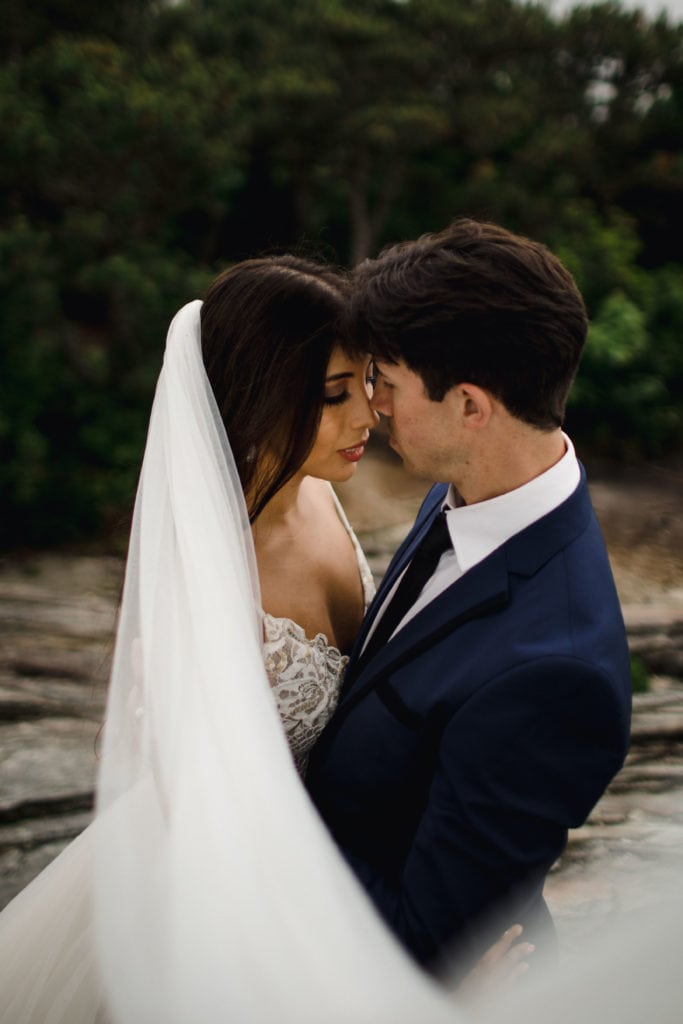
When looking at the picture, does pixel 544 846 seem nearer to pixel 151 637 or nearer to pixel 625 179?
pixel 151 637

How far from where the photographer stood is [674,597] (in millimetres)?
5770

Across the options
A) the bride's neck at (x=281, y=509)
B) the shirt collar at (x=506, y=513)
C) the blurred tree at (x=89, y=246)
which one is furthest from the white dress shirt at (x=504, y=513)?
the blurred tree at (x=89, y=246)

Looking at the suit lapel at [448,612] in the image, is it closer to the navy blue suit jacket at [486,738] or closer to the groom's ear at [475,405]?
the navy blue suit jacket at [486,738]

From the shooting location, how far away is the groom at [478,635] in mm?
1383

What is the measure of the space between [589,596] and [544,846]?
1.51ft

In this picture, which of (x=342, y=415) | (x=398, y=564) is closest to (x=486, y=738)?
(x=398, y=564)

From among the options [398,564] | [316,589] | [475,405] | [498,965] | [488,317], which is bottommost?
[498,965]

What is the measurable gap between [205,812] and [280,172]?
969 cm

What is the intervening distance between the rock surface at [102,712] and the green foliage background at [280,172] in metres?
1.25

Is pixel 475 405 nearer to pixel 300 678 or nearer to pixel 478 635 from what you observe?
pixel 478 635

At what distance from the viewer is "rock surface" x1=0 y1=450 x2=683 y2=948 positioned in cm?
276

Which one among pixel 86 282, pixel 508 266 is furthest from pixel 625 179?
pixel 508 266

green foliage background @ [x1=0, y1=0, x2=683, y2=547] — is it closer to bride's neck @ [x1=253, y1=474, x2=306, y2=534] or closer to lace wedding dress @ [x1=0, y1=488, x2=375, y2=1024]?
bride's neck @ [x1=253, y1=474, x2=306, y2=534]

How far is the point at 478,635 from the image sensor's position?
1.53 meters
